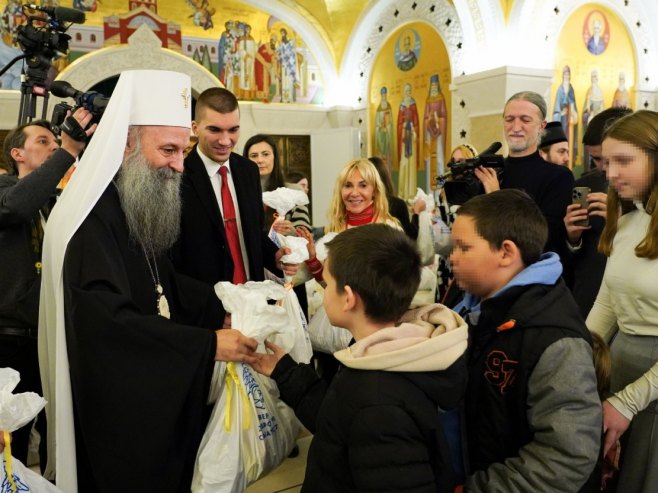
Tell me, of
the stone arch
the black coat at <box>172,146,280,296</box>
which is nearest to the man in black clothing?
the black coat at <box>172,146,280,296</box>

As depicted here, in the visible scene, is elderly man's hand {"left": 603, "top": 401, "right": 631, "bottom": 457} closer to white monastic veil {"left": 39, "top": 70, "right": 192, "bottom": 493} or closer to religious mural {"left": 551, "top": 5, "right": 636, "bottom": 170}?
white monastic veil {"left": 39, "top": 70, "right": 192, "bottom": 493}

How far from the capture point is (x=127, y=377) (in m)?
1.86

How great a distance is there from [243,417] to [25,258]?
1.52m

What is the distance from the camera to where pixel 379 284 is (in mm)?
1517

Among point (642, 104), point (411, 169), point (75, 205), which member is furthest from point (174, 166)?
point (642, 104)

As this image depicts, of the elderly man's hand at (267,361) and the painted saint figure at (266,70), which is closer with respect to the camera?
the elderly man's hand at (267,361)

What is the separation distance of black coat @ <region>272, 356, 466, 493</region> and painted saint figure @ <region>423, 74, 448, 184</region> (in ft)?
27.6

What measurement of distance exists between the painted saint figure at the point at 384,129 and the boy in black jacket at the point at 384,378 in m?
9.39

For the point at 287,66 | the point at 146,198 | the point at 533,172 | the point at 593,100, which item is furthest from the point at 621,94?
the point at 146,198

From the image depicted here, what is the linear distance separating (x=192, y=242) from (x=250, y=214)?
1.16ft

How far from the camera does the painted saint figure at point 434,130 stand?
9641mm

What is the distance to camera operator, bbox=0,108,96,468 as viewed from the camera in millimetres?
2547

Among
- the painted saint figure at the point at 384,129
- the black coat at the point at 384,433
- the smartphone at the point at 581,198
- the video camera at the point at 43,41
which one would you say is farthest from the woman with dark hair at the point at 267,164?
the painted saint figure at the point at 384,129

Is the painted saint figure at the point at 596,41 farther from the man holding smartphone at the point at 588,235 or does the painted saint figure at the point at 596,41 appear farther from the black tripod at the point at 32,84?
the black tripod at the point at 32,84
